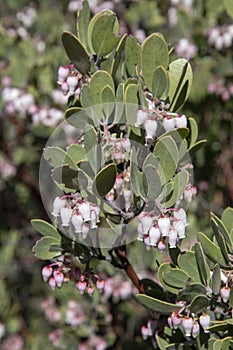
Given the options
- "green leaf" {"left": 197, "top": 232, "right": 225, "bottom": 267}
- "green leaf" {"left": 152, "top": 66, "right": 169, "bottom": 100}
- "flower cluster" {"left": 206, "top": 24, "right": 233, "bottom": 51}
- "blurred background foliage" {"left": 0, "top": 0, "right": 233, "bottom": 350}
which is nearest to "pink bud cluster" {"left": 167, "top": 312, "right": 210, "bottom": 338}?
"green leaf" {"left": 197, "top": 232, "right": 225, "bottom": 267}

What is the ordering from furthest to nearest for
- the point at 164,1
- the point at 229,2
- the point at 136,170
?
1. the point at 164,1
2. the point at 229,2
3. the point at 136,170

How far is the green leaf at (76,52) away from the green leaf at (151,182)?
1.01ft

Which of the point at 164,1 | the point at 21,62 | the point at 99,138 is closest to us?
the point at 99,138

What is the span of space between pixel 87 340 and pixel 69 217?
1149mm

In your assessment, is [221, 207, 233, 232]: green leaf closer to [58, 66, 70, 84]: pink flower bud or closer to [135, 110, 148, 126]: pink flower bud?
[135, 110, 148, 126]: pink flower bud

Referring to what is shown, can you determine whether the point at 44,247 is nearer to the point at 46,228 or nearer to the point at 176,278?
the point at 46,228

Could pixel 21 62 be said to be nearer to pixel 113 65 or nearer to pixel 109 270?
pixel 109 270

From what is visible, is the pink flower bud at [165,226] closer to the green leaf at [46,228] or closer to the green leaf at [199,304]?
the green leaf at [199,304]

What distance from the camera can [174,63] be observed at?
1.28 metres

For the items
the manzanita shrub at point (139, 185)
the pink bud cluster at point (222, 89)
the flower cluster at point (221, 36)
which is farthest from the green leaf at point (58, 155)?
the pink bud cluster at point (222, 89)

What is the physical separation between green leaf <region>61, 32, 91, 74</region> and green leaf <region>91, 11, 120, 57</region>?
44 mm

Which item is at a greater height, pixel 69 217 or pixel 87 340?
pixel 69 217

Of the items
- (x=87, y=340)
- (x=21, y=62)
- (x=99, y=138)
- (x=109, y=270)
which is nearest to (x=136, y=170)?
(x=99, y=138)

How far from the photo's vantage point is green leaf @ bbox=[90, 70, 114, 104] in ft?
4.08
